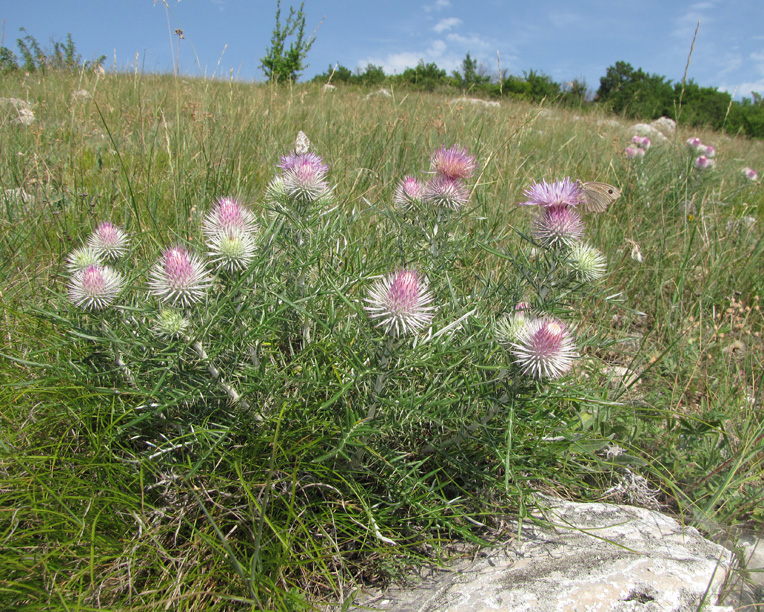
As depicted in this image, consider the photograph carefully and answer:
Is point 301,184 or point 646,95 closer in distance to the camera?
point 301,184

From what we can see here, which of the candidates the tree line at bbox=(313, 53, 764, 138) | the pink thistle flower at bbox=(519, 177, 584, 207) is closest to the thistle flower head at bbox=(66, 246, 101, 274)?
the pink thistle flower at bbox=(519, 177, 584, 207)

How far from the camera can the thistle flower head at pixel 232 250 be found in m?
1.46

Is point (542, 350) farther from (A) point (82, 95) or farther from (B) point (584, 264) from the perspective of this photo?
(A) point (82, 95)

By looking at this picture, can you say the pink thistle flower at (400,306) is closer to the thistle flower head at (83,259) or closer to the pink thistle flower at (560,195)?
the pink thistle flower at (560,195)

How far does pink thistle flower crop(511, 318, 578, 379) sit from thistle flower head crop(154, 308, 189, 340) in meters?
1.01

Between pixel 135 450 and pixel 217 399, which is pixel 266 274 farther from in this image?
pixel 135 450

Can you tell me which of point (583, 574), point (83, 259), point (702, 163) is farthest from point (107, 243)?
point (702, 163)

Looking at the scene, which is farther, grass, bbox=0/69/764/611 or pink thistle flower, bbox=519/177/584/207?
pink thistle flower, bbox=519/177/584/207

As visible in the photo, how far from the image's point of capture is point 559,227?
1651mm

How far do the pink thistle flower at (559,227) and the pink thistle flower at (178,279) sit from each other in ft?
→ 3.90

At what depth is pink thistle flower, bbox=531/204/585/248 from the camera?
165 cm

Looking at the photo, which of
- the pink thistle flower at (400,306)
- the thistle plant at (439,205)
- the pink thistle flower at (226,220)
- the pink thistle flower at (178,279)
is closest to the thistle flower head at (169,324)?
the pink thistle flower at (178,279)

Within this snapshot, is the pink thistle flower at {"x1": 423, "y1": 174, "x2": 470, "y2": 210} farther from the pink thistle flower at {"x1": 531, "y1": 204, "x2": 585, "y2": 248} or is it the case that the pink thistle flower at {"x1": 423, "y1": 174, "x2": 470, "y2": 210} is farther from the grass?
the pink thistle flower at {"x1": 531, "y1": 204, "x2": 585, "y2": 248}

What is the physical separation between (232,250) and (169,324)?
299mm
